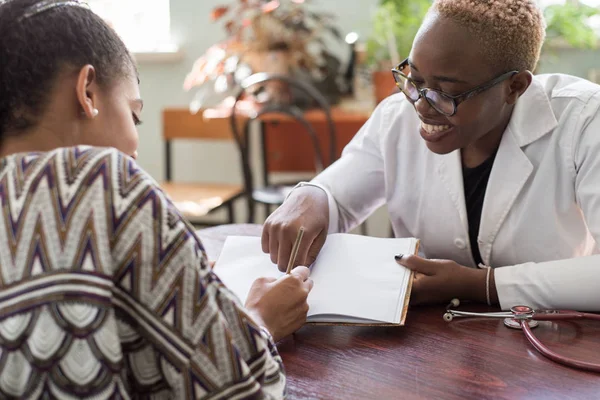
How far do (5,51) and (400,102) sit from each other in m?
0.88

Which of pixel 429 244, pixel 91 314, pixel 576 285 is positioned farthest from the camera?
pixel 429 244

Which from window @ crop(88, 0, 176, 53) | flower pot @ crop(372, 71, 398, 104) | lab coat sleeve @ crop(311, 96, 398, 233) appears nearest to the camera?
lab coat sleeve @ crop(311, 96, 398, 233)

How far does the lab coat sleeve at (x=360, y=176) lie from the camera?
1366 mm

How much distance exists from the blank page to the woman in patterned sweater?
10.0 inches

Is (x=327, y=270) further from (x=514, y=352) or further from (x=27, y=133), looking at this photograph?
(x=27, y=133)

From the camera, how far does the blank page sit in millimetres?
936

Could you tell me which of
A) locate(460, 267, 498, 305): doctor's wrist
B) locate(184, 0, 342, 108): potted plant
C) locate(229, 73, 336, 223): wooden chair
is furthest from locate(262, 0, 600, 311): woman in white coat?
locate(184, 0, 342, 108): potted plant

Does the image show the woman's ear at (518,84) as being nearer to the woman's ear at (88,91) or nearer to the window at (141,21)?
the woman's ear at (88,91)

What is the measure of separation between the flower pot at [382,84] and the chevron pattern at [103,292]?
232 cm

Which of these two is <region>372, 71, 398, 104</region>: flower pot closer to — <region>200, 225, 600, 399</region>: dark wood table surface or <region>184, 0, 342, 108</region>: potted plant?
<region>184, 0, 342, 108</region>: potted plant

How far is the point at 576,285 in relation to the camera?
1004 mm

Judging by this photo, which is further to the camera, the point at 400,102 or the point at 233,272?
the point at 400,102

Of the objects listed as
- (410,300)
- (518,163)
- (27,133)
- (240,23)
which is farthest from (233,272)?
(240,23)

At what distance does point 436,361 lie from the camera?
830 millimetres
